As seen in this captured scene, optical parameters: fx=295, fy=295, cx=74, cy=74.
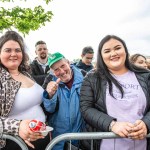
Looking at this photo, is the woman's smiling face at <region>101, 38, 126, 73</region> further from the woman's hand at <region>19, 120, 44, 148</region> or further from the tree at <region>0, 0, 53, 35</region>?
the tree at <region>0, 0, 53, 35</region>

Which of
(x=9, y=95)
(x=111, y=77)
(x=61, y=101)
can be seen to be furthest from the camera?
(x=61, y=101)

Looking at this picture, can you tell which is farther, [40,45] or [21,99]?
[40,45]

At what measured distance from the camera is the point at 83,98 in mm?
2932

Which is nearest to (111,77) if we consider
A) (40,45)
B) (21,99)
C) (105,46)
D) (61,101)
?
(105,46)

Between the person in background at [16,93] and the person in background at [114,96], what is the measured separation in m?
0.49

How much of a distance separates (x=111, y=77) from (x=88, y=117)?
49 centimetres

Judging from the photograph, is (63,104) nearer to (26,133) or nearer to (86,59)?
(26,133)

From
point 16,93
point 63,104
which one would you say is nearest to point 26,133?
point 16,93

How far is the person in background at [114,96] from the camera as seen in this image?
9.11ft

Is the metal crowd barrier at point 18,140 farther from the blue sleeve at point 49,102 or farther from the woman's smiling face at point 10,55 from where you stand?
the woman's smiling face at point 10,55

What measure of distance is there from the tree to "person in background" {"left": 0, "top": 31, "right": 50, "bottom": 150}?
6720 mm

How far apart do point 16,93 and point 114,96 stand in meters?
0.95

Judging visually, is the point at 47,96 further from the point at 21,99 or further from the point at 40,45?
the point at 40,45

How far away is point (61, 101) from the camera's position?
322 cm
